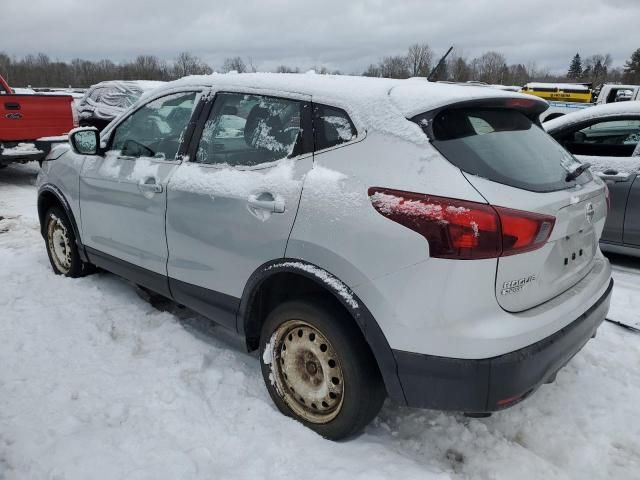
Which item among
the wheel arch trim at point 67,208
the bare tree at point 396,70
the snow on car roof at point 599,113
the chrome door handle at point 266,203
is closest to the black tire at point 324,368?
the chrome door handle at point 266,203

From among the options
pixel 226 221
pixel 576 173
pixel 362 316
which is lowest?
pixel 362 316

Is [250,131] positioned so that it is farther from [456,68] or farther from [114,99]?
[456,68]

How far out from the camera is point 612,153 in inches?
210

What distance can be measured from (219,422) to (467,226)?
5.48ft

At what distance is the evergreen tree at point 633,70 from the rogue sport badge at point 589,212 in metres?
87.2

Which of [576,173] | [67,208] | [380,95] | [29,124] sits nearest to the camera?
[380,95]

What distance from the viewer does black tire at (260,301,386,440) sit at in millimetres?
2318

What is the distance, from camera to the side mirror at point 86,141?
12.6 feet

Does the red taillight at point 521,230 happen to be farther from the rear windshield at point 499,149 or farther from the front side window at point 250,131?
the front side window at point 250,131

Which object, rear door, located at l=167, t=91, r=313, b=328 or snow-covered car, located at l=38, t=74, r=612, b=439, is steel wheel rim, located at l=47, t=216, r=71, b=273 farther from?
rear door, located at l=167, t=91, r=313, b=328

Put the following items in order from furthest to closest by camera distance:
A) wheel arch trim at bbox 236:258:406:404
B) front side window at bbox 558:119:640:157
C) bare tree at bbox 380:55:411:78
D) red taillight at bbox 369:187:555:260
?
bare tree at bbox 380:55:411:78, front side window at bbox 558:119:640:157, wheel arch trim at bbox 236:258:406:404, red taillight at bbox 369:187:555:260

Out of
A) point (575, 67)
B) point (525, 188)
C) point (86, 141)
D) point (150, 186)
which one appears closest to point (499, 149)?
point (525, 188)

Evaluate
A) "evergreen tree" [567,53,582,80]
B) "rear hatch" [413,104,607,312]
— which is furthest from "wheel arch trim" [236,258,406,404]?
"evergreen tree" [567,53,582,80]

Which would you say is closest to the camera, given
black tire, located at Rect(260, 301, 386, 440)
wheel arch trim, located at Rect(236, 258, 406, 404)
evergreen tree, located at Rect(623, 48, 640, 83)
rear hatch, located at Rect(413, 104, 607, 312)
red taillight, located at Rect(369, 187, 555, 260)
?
red taillight, located at Rect(369, 187, 555, 260)
